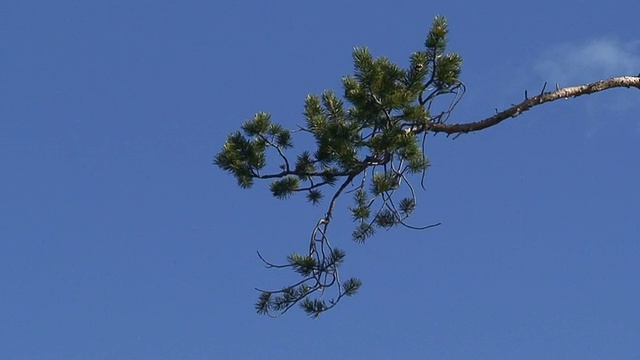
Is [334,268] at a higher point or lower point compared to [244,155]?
lower

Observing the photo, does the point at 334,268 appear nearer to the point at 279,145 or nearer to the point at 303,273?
the point at 303,273

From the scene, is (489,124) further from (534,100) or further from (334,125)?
(334,125)

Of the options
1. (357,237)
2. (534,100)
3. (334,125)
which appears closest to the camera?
(534,100)

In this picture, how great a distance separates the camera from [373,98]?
5.11 meters

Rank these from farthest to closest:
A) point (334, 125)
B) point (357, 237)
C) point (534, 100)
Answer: point (357, 237)
point (334, 125)
point (534, 100)

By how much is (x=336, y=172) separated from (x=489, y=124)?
879 mm

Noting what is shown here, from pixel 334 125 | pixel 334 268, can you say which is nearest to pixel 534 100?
pixel 334 125

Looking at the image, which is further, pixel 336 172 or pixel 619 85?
pixel 336 172

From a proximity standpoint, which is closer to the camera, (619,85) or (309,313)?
(619,85)

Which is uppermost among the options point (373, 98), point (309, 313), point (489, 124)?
point (373, 98)

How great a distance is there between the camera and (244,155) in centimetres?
537

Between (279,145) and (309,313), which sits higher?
(279,145)

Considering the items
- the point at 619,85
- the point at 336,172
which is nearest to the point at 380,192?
the point at 336,172

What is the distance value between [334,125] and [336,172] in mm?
263
